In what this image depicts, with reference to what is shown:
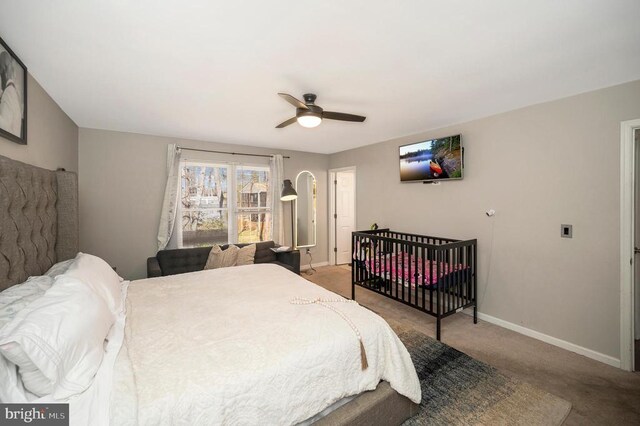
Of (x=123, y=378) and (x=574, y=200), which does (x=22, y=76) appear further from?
(x=574, y=200)

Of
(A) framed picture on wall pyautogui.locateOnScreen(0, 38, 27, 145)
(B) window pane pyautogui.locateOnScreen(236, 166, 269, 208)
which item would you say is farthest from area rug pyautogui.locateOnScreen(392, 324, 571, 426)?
(B) window pane pyautogui.locateOnScreen(236, 166, 269, 208)

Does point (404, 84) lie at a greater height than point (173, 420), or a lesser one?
greater

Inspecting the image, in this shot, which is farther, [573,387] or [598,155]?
[598,155]

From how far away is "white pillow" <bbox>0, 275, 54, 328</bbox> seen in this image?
111 centimetres

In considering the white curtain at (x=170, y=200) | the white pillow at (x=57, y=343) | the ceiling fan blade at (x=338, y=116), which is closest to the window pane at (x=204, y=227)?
the white curtain at (x=170, y=200)

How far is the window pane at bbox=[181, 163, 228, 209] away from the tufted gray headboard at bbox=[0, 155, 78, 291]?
176cm

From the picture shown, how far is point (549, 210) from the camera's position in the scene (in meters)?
2.60

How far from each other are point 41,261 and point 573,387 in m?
3.93

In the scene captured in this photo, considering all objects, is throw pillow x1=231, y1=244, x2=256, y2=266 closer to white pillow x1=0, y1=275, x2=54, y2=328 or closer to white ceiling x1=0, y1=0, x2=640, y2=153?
white ceiling x1=0, y1=0, x2=640, y2=153

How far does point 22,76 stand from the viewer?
1.80 m

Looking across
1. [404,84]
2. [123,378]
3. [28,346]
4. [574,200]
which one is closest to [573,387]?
[574,200]

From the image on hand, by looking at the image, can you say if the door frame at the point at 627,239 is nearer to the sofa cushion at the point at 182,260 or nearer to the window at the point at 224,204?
the window at the point at 224,204

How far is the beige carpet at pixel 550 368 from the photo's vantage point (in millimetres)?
1768

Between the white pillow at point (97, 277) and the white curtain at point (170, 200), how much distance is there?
1.80 metres
